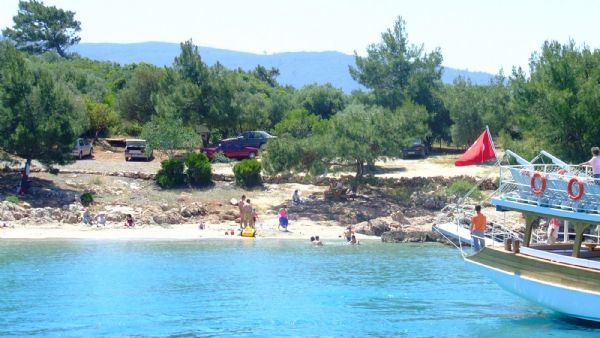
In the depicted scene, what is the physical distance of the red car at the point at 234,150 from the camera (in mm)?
54438

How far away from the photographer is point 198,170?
45.8m

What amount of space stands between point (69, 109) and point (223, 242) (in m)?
11.8

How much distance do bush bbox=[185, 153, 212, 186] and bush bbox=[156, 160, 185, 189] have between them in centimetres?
38

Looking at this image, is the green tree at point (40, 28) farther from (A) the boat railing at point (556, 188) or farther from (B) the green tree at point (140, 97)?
(A) the boat railing at point (556, 188)

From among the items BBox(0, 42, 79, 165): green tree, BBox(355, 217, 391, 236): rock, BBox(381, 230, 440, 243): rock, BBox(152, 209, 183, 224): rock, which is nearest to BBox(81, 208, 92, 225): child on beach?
BBox(152, 209, 183, 224): rock

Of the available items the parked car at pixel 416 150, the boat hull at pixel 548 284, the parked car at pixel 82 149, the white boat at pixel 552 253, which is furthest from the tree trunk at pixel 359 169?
the boat hull at pixel 548 284

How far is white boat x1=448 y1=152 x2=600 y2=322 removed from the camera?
71.7 ft

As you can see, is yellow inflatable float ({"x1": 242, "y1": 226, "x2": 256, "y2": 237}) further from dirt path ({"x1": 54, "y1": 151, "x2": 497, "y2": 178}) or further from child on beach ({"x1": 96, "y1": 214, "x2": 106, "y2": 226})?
dirt path ({"x1": 54, "y1": 151, "x2": 497, "y2": 178})

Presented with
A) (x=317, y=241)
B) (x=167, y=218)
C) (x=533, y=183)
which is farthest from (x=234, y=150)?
(x=533, y=183)

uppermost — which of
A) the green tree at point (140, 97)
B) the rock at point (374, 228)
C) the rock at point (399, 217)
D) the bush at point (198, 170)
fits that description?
the green tree at point (140, 97)

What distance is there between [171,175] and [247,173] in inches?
141

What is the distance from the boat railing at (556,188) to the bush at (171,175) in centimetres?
2387

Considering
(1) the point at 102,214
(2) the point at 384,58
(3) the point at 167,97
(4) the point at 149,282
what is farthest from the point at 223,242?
(2) the point at 384,58

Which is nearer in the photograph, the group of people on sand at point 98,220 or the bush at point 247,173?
the group of people on sand at point 98,220
